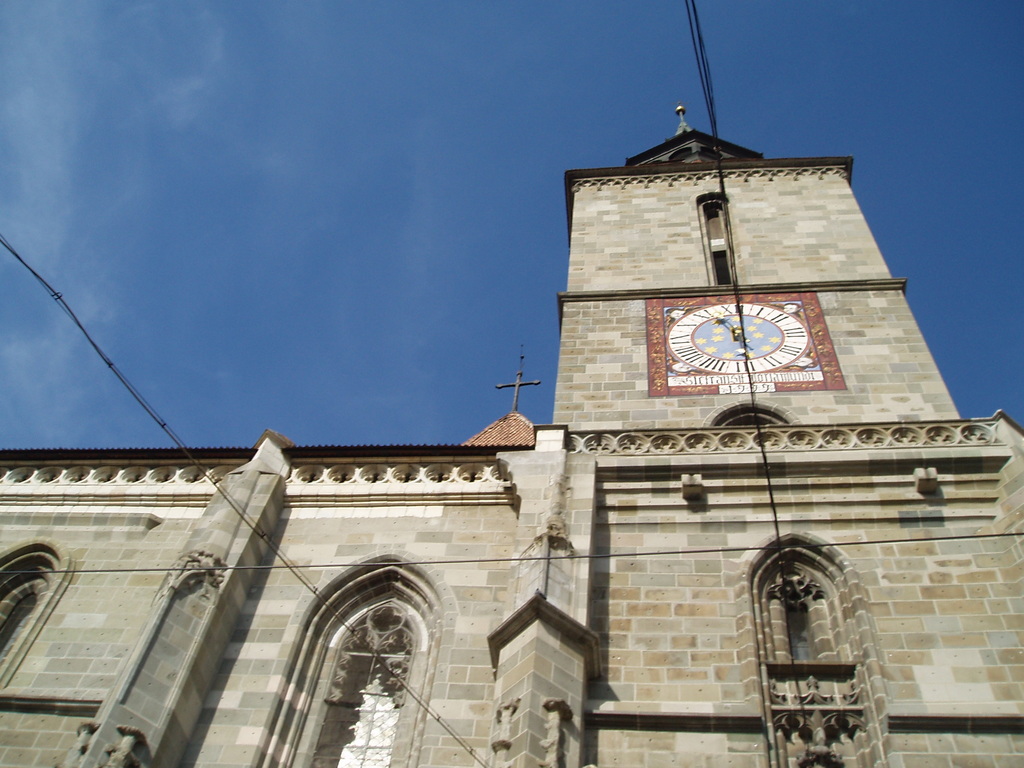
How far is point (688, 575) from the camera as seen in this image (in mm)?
10719

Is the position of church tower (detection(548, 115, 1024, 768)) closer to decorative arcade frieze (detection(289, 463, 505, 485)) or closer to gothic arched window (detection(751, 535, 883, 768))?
gothic arched window (detection(751, 535, 883, 768))

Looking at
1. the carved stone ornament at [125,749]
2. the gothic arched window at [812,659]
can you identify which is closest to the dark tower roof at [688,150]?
the gothic arched window at [812,659]

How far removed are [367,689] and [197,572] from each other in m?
1.98

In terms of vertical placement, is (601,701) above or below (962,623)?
below

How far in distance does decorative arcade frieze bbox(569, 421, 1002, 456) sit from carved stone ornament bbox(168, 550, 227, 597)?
4.22 m

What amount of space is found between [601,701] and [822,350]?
756cm

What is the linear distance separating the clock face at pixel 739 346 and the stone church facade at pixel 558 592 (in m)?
0.11

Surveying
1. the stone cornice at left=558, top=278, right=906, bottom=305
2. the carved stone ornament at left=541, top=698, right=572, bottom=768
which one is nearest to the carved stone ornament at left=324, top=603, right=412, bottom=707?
the carved stone ornament at left=541, top=698, right=572, bottom=768

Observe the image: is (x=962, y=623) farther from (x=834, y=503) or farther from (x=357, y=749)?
(x=357, y=749)

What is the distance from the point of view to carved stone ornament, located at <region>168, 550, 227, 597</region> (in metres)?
10.2

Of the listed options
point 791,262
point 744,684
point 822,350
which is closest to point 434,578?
point 744,684

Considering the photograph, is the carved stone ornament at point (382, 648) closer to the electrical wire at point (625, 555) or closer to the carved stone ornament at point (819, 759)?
the electrical wire at point (625, 555)

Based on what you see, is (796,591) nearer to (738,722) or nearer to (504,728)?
(738,722)

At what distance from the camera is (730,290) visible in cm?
1689
